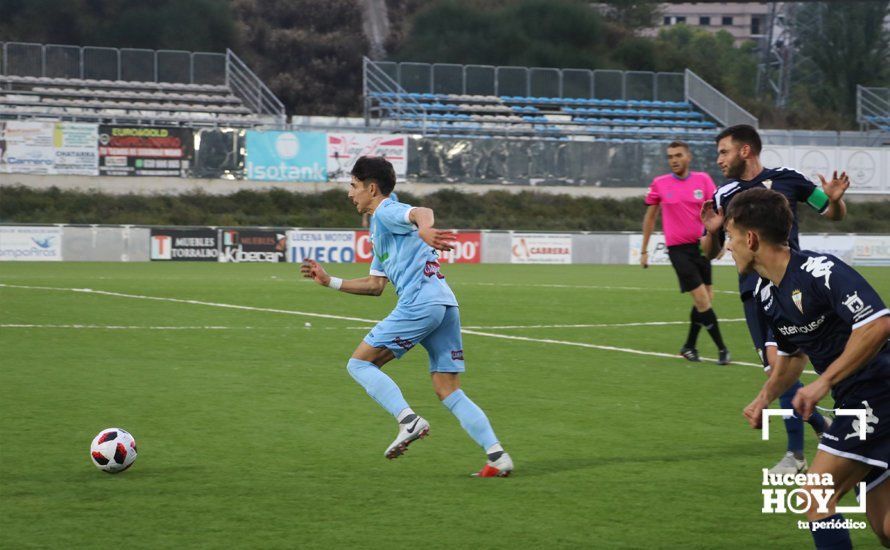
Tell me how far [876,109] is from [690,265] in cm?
4544

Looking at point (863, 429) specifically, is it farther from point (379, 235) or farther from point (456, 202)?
point (456, 202)

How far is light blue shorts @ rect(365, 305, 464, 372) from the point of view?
7.43 metres

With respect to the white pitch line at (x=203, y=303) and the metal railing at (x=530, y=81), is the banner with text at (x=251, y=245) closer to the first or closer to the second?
the white pitch line at (x=203, y=303)

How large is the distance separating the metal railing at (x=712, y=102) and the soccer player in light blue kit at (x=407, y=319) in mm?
43735

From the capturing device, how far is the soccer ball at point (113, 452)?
7.35 m

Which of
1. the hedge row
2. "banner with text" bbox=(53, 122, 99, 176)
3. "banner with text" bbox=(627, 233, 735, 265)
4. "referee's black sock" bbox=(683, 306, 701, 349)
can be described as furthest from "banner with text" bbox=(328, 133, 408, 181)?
"referee's black sock" bbox=(683, 306, 701, 349)

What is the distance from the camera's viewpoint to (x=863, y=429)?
4703 millimetres

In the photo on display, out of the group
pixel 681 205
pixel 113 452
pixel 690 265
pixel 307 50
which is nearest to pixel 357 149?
pixel 307 50

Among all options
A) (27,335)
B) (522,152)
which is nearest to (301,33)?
(522,152)

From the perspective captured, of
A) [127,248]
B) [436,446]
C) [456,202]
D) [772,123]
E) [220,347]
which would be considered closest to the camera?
[436,446]

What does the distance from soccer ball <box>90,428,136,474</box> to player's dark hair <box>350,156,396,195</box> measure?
219 centimetres

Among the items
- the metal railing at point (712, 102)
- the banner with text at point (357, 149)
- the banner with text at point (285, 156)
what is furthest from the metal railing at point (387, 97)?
the metal railing at point (712, 102)

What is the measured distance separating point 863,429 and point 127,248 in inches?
1225

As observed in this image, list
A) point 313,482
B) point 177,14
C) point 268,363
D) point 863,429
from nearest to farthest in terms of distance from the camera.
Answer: point 863,429 < point 313,482 < point 268,363 < point 177,14
